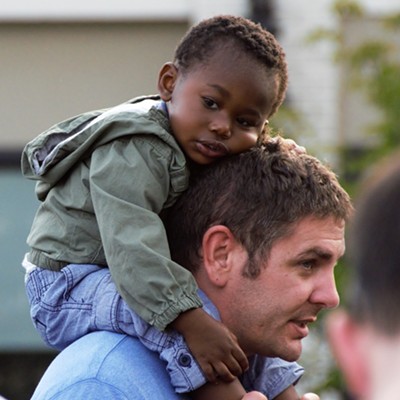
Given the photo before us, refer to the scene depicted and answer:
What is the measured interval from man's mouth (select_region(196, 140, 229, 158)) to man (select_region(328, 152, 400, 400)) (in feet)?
5.40

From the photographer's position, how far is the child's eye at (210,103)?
11.3 ft

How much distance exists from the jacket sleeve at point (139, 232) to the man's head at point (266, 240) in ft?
0.74

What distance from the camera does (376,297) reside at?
1740 mm

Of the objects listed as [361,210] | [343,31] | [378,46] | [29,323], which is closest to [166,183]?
[361,210]

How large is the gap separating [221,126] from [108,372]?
2.17ft

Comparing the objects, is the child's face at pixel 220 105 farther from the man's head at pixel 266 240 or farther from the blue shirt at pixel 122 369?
the blue shirt at pixel 122 369

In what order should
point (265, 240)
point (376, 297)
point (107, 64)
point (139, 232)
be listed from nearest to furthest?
point (376, 297) → point (139, 232) → point (265, 240) → point (107, 64)

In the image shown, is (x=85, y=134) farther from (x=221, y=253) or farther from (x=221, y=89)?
(x=221, y=253)

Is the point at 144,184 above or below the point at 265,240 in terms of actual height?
above

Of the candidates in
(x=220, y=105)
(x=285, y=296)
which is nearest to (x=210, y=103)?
(x=220, y=105)

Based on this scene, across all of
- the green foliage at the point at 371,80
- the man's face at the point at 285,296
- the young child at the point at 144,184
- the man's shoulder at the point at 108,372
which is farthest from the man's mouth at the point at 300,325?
the green foliage at the point at 371,80

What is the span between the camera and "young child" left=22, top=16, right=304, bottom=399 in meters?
3.24

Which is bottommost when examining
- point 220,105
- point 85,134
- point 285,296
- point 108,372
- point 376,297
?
point 108,372

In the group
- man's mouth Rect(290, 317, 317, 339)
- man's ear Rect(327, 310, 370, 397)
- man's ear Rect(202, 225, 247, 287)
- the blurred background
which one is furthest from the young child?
the blurred background
